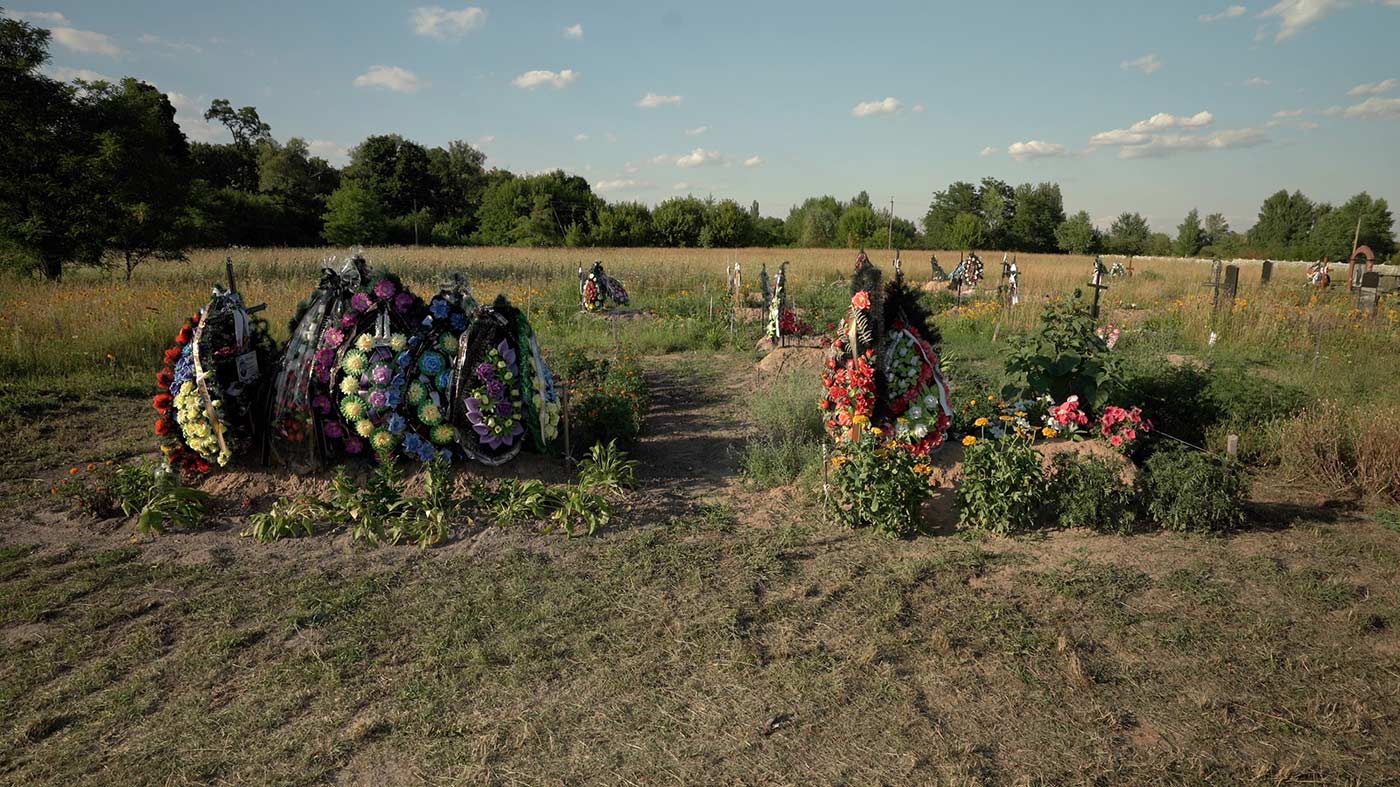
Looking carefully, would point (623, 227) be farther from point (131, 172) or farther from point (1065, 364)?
point (1065, 364)

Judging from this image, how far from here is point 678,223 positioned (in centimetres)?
4934

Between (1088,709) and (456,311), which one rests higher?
(456,311)

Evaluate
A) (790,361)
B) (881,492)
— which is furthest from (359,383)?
(790,361)

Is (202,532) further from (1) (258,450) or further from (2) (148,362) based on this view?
(2) (148,362)

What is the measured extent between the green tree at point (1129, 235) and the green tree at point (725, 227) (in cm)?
2885

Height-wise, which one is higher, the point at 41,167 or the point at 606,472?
the point at 41,167

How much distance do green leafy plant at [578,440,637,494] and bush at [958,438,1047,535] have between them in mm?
2722

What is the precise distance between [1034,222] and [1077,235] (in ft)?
13.4

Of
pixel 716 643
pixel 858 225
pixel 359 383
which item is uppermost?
pixel 858 225

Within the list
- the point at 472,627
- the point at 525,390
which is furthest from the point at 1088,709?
the point at 525,390

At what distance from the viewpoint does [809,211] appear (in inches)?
2151

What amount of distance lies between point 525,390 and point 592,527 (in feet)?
4.80

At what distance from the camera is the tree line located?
50.0 ft

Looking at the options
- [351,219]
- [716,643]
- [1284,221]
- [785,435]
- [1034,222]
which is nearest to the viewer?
[716,643]
